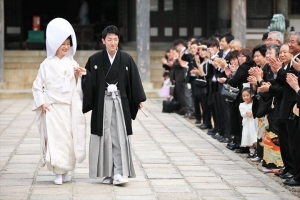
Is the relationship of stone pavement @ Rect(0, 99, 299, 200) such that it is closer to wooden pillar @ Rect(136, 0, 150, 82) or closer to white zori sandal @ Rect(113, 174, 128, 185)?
white zori sandal @ Rect(113, 174, 128, 185)

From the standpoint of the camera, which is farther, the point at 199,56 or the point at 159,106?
the point at 159,106

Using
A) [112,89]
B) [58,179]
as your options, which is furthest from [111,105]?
[58,179]

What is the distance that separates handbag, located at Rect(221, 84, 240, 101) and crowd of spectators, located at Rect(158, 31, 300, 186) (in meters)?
0.07

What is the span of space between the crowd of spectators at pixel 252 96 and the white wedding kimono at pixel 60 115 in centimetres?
231

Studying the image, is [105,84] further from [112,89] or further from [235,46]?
[235,46]

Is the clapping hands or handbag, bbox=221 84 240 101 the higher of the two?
the clapping hands

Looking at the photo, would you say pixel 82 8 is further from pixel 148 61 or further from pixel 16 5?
pixel 148 61

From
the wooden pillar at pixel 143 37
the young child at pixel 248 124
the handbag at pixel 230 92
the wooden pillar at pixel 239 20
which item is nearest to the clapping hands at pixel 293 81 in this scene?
the young child at pixel 248 124

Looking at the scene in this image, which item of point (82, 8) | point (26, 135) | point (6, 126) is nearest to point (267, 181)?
point (26, 135)

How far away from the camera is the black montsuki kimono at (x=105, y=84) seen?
8.91 m

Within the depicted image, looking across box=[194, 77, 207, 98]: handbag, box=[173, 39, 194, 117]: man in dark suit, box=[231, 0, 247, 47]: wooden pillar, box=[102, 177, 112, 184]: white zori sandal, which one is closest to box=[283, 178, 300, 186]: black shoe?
box=[102, 177, 112, 184]: white zori sandal

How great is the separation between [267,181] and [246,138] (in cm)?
213

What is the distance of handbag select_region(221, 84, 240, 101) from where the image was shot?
11.8 meters

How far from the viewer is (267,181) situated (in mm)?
9312
